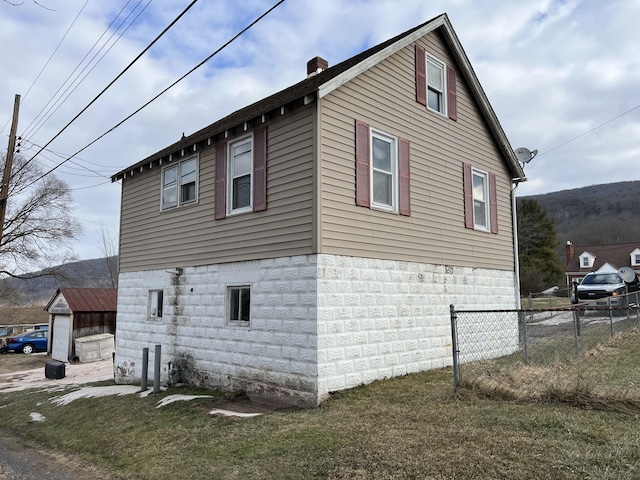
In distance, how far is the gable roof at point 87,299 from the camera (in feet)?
83.3

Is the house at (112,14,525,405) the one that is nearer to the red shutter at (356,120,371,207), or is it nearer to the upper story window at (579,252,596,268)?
the red shutter at (356,120,371,207)

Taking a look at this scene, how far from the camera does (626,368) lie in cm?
887

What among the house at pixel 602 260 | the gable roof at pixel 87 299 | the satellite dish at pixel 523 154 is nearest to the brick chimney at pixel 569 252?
the house at pixel 602 260

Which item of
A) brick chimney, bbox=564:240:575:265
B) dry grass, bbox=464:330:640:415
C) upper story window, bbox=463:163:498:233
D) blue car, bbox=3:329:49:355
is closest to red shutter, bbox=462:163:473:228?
upper story window, bbox=463:163:498:233

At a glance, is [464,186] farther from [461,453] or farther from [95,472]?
[95,472]

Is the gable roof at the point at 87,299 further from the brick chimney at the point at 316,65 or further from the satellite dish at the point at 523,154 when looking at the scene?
the satellite dish at the point at 523,154

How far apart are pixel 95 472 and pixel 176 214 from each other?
6.87 m

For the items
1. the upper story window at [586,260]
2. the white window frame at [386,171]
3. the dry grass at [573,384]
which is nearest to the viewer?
the dry grass at [573,384]

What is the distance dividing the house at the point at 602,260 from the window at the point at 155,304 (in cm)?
4887

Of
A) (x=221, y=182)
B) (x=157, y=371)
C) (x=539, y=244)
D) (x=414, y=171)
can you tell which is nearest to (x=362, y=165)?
(x=414, y=171)

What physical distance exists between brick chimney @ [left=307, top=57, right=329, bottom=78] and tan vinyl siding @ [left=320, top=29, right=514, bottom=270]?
3.34 m

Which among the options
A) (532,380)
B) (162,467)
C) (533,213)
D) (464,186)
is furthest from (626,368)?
A: (533,213)

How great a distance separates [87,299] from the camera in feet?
86.2

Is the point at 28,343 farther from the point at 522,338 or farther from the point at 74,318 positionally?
the point at 522,338
